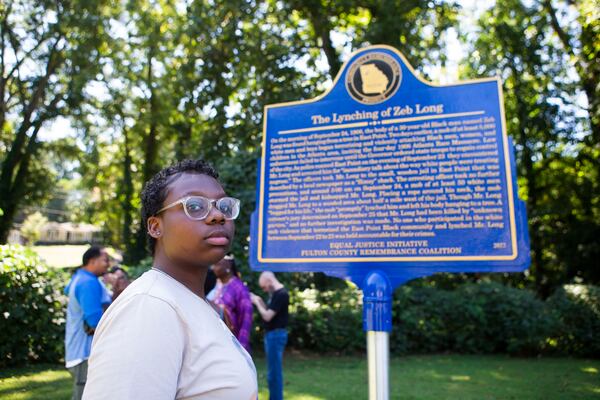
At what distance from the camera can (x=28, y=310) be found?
851 cm

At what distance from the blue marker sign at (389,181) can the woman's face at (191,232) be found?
2890mm

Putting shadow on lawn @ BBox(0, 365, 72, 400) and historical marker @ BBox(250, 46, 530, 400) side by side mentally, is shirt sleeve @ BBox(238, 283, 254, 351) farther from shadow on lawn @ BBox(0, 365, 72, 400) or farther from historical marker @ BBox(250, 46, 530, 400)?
shadow on lawn @ BBox(0, 365, 72, 400)

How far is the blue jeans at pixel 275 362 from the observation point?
5.88m

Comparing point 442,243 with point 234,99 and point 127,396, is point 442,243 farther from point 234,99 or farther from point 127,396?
point 234,99

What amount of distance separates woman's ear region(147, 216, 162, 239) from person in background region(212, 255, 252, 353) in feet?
11.3

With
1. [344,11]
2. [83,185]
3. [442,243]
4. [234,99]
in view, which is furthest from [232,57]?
[83,185]

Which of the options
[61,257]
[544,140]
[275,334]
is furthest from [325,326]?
[61,257]

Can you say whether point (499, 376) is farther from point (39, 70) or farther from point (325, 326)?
point (39, 70)

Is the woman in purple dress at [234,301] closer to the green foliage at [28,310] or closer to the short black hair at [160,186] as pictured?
the short black hair at [160,186]

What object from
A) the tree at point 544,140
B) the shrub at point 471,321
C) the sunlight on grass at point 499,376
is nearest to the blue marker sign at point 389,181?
the sunlight on grass at point 499,376

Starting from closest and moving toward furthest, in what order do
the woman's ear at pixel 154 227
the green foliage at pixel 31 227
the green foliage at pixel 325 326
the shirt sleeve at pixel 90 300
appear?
the woman's ear at pixel 154 227
the shirt sleeve at pixel 90 300
the green foliage at pixel 325 326
the green foliage at pixel 31 227

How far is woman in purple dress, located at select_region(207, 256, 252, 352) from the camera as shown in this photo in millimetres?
5379

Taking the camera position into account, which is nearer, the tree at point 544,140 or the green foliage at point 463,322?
the green foliage at point 463,322

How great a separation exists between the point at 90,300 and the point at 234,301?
1.50m
